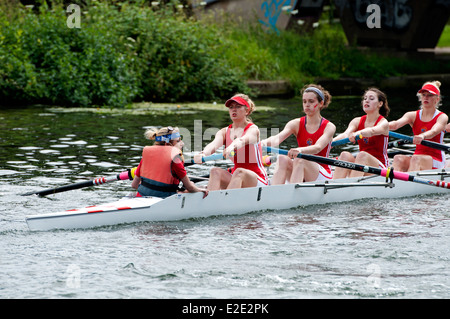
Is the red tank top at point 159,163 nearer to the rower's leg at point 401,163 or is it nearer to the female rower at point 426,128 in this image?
the female rower at point 426,128

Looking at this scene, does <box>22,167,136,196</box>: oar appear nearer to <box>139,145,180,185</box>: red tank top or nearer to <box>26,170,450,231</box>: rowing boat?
<box>139,145,180,185</box>: red tank top

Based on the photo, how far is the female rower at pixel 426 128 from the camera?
11414 millimetres

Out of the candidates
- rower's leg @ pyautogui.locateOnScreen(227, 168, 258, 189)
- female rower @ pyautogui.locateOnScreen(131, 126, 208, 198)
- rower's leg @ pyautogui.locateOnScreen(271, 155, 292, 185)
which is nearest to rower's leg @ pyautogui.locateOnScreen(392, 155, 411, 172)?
rower's leg @ pyautogui.locateOnScreen(271, 155, 292, 185)

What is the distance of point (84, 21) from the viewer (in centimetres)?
2159

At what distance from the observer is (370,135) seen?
10.5 m

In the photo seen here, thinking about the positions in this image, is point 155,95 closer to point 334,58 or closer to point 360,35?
point 334,58

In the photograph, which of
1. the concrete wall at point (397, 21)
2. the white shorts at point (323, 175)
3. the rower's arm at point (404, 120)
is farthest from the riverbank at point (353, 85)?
the white shorts at point (323, 175)

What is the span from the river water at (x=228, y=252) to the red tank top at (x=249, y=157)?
0.54 metres

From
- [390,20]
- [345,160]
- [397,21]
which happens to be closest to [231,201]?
[345,160]

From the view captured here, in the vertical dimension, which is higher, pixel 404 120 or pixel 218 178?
pixel 404 120

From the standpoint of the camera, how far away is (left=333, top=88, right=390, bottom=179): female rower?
417 inches

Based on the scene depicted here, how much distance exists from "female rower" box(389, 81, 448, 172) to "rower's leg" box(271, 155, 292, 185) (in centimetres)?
204

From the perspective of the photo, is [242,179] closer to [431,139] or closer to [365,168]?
[365,168]

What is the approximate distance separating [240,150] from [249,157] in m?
0.16
